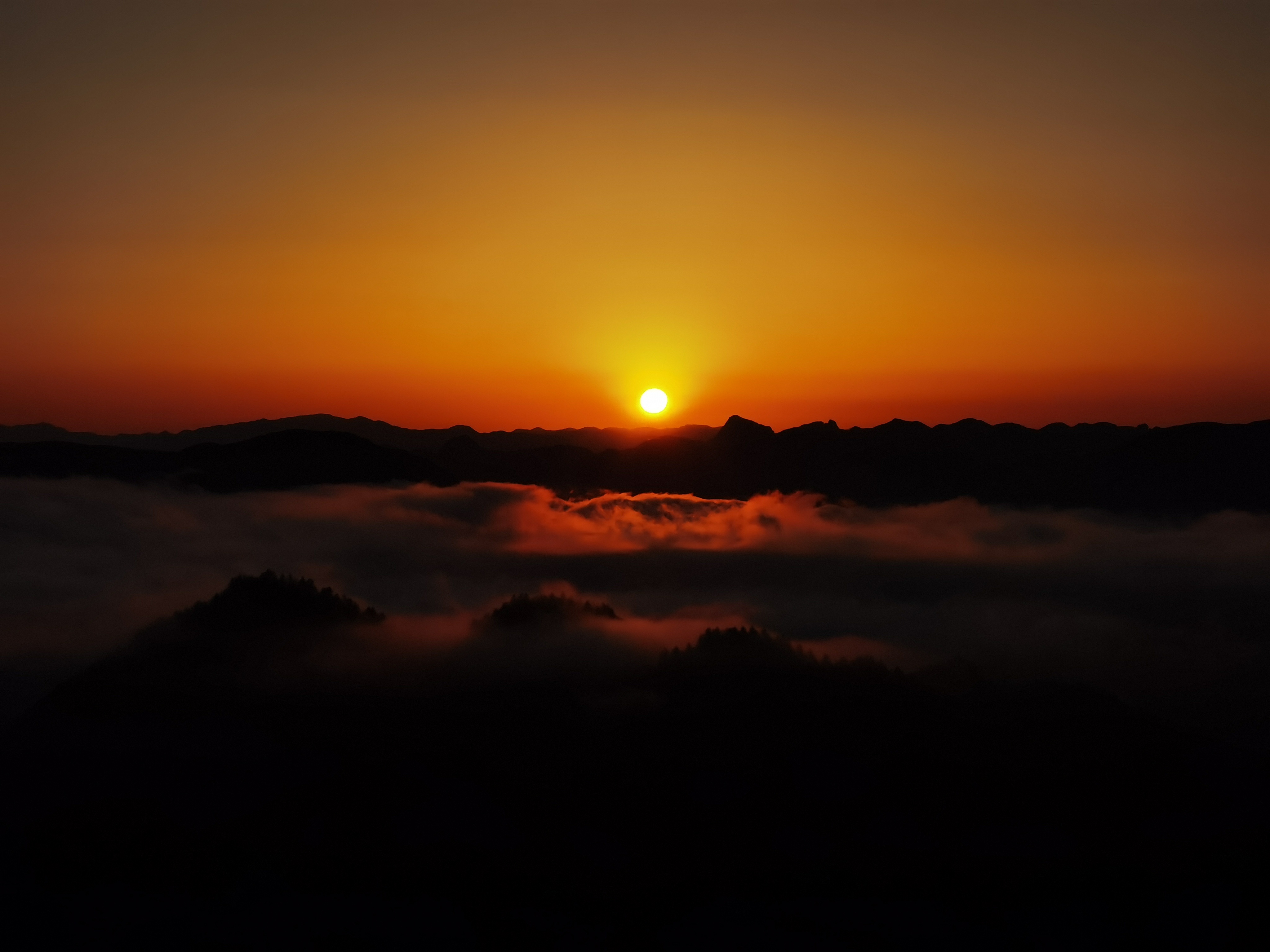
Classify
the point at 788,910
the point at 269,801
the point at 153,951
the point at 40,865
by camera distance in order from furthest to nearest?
the point at 269,801 → the point at 40,865 → the point at 788,910 → the point at 153,951

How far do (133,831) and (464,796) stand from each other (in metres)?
57.3

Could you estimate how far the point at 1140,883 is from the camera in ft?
568

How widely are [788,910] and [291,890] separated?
7865 centimetres

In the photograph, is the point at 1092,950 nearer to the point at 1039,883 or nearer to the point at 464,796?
the point at 1039,883

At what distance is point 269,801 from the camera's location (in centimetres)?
19475

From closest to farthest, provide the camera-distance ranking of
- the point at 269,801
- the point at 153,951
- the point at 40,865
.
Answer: the point at 153,951 → the point at 40,865 → the point at 269,801

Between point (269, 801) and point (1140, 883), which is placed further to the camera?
point (269, 801)

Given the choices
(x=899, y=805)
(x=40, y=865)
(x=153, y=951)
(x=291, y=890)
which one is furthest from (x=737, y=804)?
(x=40, y=865)

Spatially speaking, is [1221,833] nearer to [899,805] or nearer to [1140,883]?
[1140,883]

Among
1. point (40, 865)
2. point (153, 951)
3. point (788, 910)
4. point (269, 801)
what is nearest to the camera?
point (153, 951)

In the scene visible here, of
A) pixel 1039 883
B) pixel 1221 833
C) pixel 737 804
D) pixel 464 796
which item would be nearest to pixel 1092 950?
pixel 1039 883

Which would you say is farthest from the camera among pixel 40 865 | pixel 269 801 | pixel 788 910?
pixel 269 801

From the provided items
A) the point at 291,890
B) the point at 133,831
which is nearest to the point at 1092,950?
the point at 291,890

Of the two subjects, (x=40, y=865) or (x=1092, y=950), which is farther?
(x=40, y=865)
